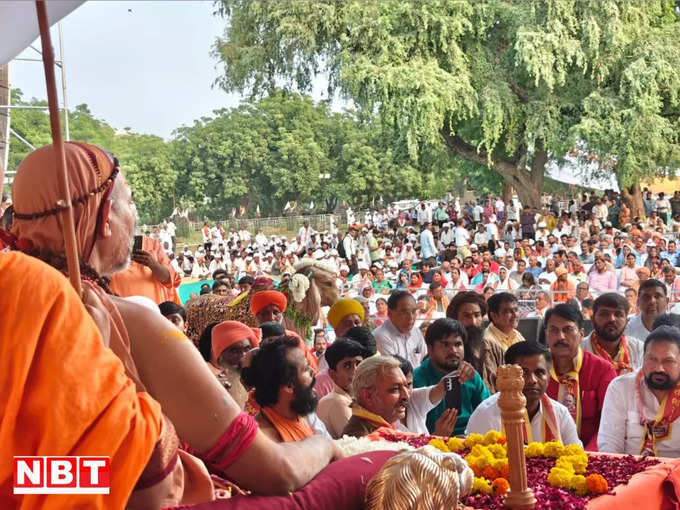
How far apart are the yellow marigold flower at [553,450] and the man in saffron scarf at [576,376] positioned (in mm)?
1412

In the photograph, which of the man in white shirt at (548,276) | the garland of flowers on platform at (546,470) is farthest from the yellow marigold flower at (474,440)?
the man in white shirt at (548,276)

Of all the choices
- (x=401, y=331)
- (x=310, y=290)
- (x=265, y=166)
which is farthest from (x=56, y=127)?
(x=265, y=166)

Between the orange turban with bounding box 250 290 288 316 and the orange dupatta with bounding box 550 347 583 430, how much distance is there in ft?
5.95

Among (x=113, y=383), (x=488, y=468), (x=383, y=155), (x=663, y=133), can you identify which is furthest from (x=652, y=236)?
(x=383, y=155)

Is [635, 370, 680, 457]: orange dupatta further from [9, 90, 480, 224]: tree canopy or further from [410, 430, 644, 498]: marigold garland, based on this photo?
[9, 90, 480, 224]: tree canopy

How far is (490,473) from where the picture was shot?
2.66m

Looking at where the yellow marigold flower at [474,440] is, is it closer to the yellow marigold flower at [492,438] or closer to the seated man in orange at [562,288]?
the yellow marigold flower at [492,438]

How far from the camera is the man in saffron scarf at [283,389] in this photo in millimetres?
2889

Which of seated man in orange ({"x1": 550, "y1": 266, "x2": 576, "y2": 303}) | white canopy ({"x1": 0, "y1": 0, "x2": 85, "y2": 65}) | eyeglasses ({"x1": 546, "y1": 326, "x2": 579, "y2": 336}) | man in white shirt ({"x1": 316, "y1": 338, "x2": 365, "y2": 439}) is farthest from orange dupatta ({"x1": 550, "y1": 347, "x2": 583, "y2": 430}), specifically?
seated man in orange ({"x1": 550, "y1": 266, "x2": 576, "y2": 303})

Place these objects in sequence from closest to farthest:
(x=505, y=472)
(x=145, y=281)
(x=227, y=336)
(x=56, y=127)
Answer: (x=56, y=127), (x=505, y=472), (x=227, y=336), (x=145, y=281)

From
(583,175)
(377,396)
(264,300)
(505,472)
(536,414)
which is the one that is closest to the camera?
(505,472)

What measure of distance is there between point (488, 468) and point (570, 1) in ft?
63.3

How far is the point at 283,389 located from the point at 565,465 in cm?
91

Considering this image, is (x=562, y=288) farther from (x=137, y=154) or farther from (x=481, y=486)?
(x=137, y=154)
